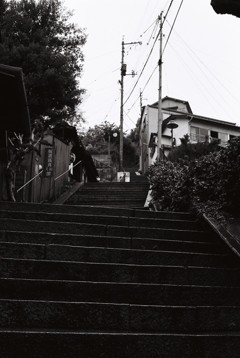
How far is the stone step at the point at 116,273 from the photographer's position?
4324 mm

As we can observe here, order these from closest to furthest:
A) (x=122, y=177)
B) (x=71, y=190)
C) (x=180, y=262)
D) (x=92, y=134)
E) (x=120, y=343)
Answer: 1. (x=120, y=343)
2. (x=180, y=262)
3. (x=71, y=190)
4. (x=122, y=177)
5. (x=92, y=134)

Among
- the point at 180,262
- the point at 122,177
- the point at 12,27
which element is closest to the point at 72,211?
the point at 180,262

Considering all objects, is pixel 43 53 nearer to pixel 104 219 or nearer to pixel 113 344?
pixel 104 219

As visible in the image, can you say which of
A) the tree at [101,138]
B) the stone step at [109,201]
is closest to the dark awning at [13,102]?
the stone step at [109,201]

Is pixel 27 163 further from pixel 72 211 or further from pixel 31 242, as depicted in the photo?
pixel 31 242

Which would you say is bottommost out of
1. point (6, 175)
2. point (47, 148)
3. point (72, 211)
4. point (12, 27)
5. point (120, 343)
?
point (120, 343)

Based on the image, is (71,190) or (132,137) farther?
(132,137)

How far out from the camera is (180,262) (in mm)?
5180

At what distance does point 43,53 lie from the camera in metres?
18.8

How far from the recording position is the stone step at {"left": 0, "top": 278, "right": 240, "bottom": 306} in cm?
394

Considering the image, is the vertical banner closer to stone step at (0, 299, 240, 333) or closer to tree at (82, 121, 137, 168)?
stone step at (0, 299, 240, 333)

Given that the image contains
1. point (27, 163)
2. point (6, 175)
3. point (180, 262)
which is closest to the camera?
point (180, 262)

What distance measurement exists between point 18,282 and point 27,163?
28.8 ft

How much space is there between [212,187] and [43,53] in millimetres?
14119
